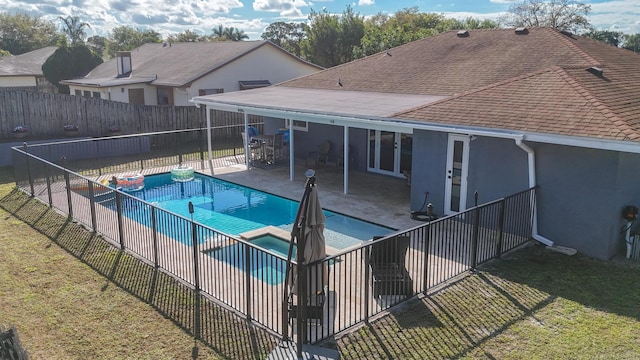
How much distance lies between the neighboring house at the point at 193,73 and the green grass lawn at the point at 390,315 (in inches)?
723

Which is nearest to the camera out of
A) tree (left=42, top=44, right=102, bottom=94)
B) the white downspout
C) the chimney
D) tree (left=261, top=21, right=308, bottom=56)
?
the white downspout

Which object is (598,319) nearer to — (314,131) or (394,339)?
(394,339)

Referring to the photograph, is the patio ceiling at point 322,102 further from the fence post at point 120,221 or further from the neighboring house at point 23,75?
the neighboring house at point 23,75

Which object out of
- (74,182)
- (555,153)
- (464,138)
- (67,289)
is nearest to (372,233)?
(464,138)

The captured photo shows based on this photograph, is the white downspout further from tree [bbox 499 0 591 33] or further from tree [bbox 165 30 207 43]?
tree [bbox 165 30 207 43]

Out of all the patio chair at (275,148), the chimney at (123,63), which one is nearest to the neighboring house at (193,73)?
the chimney at (123,63)

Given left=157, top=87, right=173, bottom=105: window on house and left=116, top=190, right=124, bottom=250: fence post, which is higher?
left=157, top=87, right=173, bottom=105: window on house

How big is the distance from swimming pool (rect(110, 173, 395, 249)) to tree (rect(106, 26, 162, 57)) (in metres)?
70.3

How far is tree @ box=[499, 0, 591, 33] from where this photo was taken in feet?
177

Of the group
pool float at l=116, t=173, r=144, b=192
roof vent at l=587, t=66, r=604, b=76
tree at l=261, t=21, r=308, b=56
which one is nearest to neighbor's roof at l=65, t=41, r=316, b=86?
pool float at l=116, t=173, r=144, b=192

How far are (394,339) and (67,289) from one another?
5.27 meters

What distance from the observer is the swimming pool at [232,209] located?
11031 millimetres

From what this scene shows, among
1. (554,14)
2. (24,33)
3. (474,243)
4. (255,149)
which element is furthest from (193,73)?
(24,33)

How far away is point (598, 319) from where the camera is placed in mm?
6727
